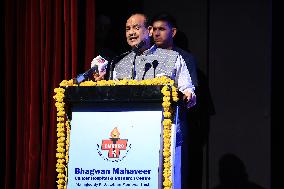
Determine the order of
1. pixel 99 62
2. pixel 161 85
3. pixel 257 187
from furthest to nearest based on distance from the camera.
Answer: pixel 257 187 → pixel 99 62 → pixel 161 85

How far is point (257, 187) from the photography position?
3.65 m

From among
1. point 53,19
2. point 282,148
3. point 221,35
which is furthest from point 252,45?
point 53,19

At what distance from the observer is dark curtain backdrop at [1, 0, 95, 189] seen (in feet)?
11.8

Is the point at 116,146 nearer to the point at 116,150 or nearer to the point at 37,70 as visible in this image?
the point at 116,150

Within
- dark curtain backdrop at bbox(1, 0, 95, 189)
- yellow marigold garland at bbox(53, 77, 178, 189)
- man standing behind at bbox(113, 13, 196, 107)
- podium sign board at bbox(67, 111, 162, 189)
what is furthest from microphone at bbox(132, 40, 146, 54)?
dark curtain backdrop at bbox(1, 0, 95, 189)

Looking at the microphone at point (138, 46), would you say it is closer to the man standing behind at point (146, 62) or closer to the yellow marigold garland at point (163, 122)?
the man standing behind at point (146, 62)

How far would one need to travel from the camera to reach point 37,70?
3.66 m

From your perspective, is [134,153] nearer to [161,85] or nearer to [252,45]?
[161,85]

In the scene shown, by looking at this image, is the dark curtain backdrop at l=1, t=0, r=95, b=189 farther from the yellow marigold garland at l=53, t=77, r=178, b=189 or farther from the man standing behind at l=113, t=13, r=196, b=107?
the yellow marigold garland at l=53, t=77, r=178, b=189

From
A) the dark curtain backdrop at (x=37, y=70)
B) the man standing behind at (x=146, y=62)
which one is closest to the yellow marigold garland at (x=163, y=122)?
the man standing behind at (x=146, y=62)

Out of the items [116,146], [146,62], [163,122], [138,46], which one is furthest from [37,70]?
[163,122]

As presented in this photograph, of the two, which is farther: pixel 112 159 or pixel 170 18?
pixel 170 18

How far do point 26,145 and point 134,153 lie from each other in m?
1.45

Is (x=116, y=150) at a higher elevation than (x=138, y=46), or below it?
below
